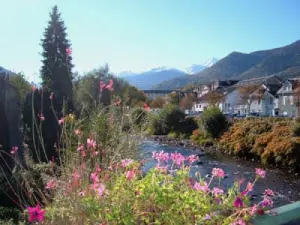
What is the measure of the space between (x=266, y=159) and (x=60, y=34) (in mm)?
20780

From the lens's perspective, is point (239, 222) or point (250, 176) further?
point (250, 176)

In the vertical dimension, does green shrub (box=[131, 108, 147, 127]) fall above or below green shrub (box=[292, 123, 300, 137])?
above

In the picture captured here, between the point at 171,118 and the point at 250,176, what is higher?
the point at 171,118

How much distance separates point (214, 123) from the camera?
29578 millimetres

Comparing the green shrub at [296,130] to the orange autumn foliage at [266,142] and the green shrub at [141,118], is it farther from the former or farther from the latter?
the green shrub at [141,118]

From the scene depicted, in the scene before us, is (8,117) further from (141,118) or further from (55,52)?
(55,52)

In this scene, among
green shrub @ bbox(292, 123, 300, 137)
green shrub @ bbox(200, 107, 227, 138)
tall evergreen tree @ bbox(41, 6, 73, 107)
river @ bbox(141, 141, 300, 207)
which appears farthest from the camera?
green shrub @ bbox(200, 107, 227, 138)

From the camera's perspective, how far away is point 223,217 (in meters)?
1.76

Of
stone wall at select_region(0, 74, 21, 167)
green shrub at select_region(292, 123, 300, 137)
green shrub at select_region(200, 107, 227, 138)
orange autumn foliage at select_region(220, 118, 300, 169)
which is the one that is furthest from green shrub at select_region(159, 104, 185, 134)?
stone wall at select_region(0, 74, 21, 167)

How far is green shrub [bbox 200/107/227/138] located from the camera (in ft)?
96.6

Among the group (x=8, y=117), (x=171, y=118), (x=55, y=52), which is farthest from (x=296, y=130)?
(x=55, y=52)

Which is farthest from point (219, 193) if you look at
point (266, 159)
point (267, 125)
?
point (267, 125)

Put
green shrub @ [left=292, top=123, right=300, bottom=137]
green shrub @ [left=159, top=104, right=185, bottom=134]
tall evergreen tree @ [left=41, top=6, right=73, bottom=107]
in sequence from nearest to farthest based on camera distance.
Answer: green shrub @ [left=292, top=123, right=300, bottom=137]
tall evergreen tree @ [left=41, top=6, right=73, bottom=107]
green shrub @ [left=159, top=104, right=185, bottom=134]

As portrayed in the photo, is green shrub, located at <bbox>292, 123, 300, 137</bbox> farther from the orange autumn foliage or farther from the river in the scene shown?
the river
